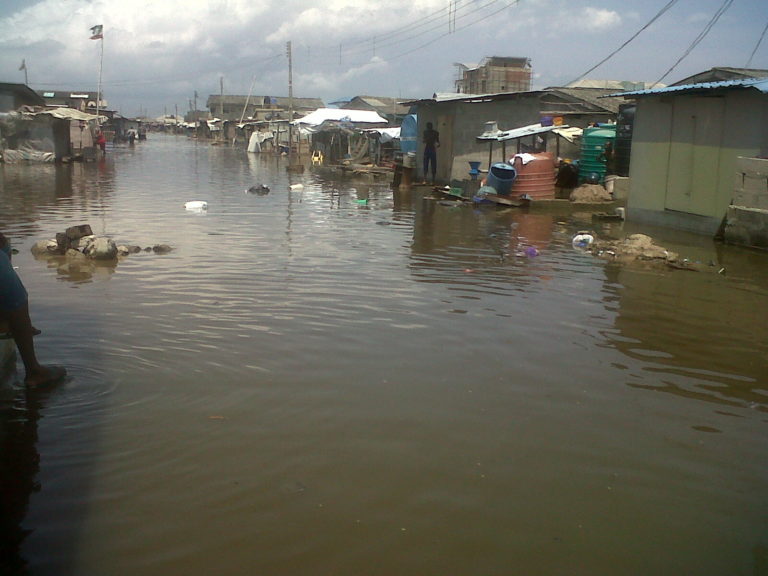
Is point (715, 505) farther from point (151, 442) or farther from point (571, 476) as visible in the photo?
point (151, 442)

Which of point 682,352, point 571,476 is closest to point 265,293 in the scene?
point 682,352

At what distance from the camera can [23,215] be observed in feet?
47.8

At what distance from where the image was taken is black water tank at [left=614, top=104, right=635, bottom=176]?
16938mm

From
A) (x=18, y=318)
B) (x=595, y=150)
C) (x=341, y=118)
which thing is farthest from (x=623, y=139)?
(x=341, y=118)

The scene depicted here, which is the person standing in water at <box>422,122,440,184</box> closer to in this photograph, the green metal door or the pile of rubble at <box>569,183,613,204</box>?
the pile of rubble at <box>569,183,613,204</box>

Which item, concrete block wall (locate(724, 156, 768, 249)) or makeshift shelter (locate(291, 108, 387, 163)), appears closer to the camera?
concrete block wall (locate(724, 156, 768, 249))

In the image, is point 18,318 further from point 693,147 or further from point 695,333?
point 693,147

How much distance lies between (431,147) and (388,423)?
1994cm

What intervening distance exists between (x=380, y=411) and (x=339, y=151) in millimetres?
36631

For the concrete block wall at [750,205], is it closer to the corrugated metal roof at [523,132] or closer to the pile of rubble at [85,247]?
the corrugated metal roof at [523,132]

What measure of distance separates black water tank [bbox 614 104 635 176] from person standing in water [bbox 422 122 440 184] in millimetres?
7345

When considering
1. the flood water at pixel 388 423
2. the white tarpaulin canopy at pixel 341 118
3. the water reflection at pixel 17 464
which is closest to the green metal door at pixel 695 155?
the flood water at pixel 388 423

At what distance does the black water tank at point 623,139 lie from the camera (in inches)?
667

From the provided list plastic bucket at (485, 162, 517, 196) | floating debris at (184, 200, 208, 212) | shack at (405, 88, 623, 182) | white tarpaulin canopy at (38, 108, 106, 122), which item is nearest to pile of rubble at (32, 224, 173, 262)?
floating debris at (184, 200, 208, 212)
